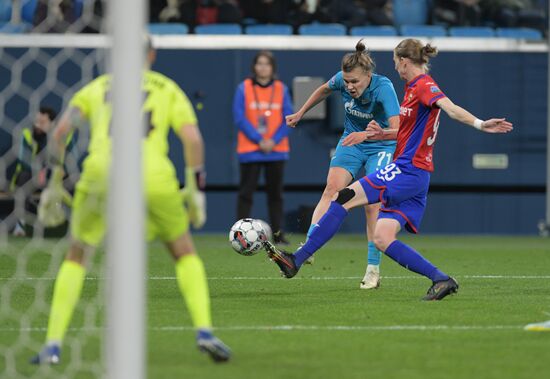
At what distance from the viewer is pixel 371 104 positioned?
10.2 m

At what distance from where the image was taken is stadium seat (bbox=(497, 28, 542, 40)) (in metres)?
18.8

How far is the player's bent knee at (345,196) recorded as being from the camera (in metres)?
9.51

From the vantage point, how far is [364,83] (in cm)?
1002

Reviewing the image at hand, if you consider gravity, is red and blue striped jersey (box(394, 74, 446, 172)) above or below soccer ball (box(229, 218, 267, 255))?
above

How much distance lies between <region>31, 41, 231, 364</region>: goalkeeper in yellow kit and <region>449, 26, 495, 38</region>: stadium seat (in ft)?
42.4

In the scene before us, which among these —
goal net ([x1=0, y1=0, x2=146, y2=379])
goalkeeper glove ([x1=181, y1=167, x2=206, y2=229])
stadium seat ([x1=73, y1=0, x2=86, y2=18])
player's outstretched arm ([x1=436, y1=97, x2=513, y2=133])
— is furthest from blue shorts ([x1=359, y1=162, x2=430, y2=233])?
stadium seat ([x1=73, y1=0, x2=86, y2=18])

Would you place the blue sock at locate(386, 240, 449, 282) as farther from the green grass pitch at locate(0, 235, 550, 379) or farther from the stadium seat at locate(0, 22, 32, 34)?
the stadium seat at locate(0, 22, 32, 34)

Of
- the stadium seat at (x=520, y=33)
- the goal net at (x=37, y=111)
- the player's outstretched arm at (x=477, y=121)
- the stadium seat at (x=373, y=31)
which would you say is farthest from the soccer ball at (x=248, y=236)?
the stadium seat at (x=520, y=33)

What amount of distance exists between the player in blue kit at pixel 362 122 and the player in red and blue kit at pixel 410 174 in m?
0.41

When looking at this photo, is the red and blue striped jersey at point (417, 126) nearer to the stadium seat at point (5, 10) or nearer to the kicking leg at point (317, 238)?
the kicking leg at point (317, 238)

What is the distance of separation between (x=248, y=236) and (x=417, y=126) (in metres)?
2.16

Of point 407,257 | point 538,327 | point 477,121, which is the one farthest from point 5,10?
point 538,327

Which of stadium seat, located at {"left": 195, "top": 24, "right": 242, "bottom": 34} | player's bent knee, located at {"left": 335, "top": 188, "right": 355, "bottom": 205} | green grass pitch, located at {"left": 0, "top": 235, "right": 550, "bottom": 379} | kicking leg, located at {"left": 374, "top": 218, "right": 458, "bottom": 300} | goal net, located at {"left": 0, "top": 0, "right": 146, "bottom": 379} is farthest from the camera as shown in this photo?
stadium seat, located at {"left": 195, "top": 24, "right": 242, "bottom": 34}

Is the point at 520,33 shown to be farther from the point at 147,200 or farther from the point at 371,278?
the point at 147,200
